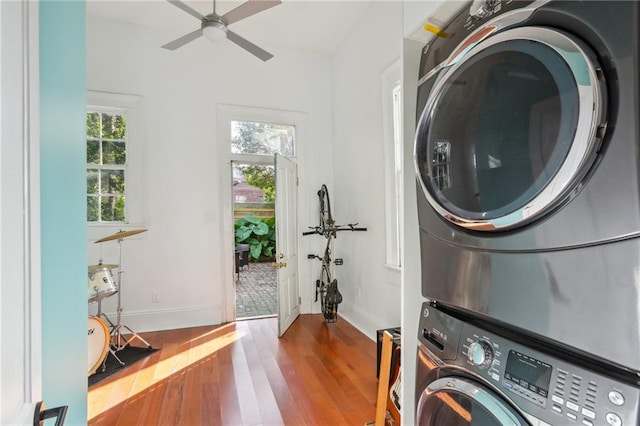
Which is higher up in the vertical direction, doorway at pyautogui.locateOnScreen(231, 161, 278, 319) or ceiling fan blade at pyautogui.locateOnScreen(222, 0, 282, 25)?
ceiling fan blade at pyautogui.locateOnScreen(222, 0, 282, 25)

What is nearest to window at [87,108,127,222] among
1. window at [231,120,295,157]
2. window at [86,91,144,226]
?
window at [86,91,144,226]

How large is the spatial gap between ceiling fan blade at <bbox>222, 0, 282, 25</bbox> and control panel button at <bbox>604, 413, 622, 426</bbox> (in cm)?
260

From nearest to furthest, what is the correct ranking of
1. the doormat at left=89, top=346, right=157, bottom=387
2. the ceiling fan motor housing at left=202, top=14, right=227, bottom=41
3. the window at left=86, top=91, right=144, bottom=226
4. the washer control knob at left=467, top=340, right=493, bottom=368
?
1. the washer control knob at left=467, top=340, right=493, bottom=368
2. the ceiling fan motor housing at left=202, top=14, right=227, bottom=41
3. the doormat at left=89, top=346, right=157, bottom=387
4. the window at left=86, top=91, right=144, bottom=226

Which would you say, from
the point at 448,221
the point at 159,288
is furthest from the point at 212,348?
the point at 448,221

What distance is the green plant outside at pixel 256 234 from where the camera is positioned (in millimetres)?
8039

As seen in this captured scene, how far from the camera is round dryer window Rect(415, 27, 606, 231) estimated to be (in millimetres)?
579

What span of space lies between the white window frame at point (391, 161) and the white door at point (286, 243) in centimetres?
117

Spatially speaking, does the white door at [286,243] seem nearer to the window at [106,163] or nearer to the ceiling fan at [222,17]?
the ceiling fan at [222,17]

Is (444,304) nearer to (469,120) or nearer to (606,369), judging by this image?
(606,369)

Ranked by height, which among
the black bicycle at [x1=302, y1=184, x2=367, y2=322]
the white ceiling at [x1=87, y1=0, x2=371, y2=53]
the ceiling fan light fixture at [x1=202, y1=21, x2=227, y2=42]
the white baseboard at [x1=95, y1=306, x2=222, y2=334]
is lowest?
the white baseboard at [x1=95, y1=306, x2=222, y2=334]

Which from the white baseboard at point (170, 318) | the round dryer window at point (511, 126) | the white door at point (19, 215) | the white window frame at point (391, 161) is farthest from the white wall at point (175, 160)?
the round dryer window at point (511, 126)

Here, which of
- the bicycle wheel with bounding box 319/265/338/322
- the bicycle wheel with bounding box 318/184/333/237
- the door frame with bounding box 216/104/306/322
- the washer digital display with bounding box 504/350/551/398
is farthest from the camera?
the bicycle wheel with bounding box 318/184/333/237

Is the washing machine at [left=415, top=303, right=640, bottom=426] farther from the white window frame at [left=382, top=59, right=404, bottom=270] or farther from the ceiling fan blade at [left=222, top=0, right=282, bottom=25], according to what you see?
the ceiling fan blade at [left=222, top=0, right=282, bottom=25]

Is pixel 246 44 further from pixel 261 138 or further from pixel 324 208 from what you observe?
pixel 324 208
